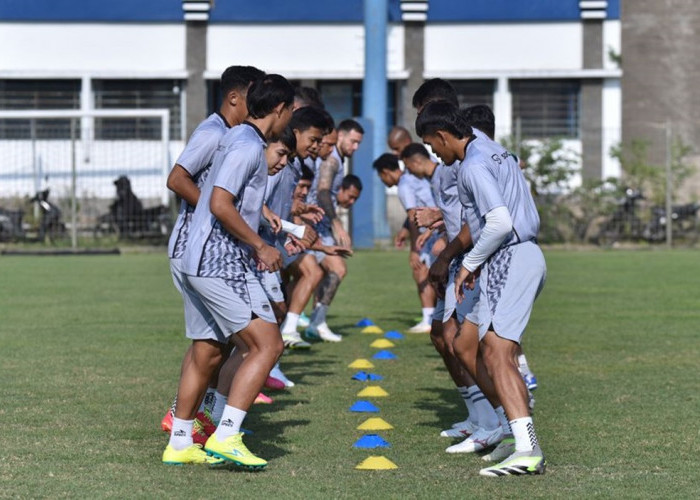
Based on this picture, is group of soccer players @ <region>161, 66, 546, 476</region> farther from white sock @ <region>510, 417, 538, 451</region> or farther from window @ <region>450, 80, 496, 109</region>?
window @ <region>450, 80, 496, 109</region>

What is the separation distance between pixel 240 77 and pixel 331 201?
5122mm

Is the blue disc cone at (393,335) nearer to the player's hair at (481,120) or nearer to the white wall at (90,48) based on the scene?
the player's hair at (481,120)

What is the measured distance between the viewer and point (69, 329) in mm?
13109

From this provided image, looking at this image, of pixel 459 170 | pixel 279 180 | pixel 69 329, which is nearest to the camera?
pixel 459 170

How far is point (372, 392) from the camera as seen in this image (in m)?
9.21

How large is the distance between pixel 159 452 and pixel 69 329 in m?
6.30

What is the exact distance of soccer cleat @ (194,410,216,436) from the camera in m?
7.36

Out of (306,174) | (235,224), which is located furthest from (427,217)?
(306,174)

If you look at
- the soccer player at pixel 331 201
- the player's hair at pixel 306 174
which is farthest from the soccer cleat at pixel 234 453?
the soccer player at pixel 331 201

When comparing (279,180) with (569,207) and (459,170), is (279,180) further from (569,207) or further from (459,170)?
(569,207)

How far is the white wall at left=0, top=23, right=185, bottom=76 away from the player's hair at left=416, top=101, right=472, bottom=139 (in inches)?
1124

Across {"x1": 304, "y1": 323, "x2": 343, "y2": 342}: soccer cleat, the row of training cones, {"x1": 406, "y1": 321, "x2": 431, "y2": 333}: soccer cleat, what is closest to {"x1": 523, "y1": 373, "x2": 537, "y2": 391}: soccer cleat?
the row of training cones

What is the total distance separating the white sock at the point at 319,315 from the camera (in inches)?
508

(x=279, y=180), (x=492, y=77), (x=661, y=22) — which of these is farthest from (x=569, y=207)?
(x=279, y=180)
